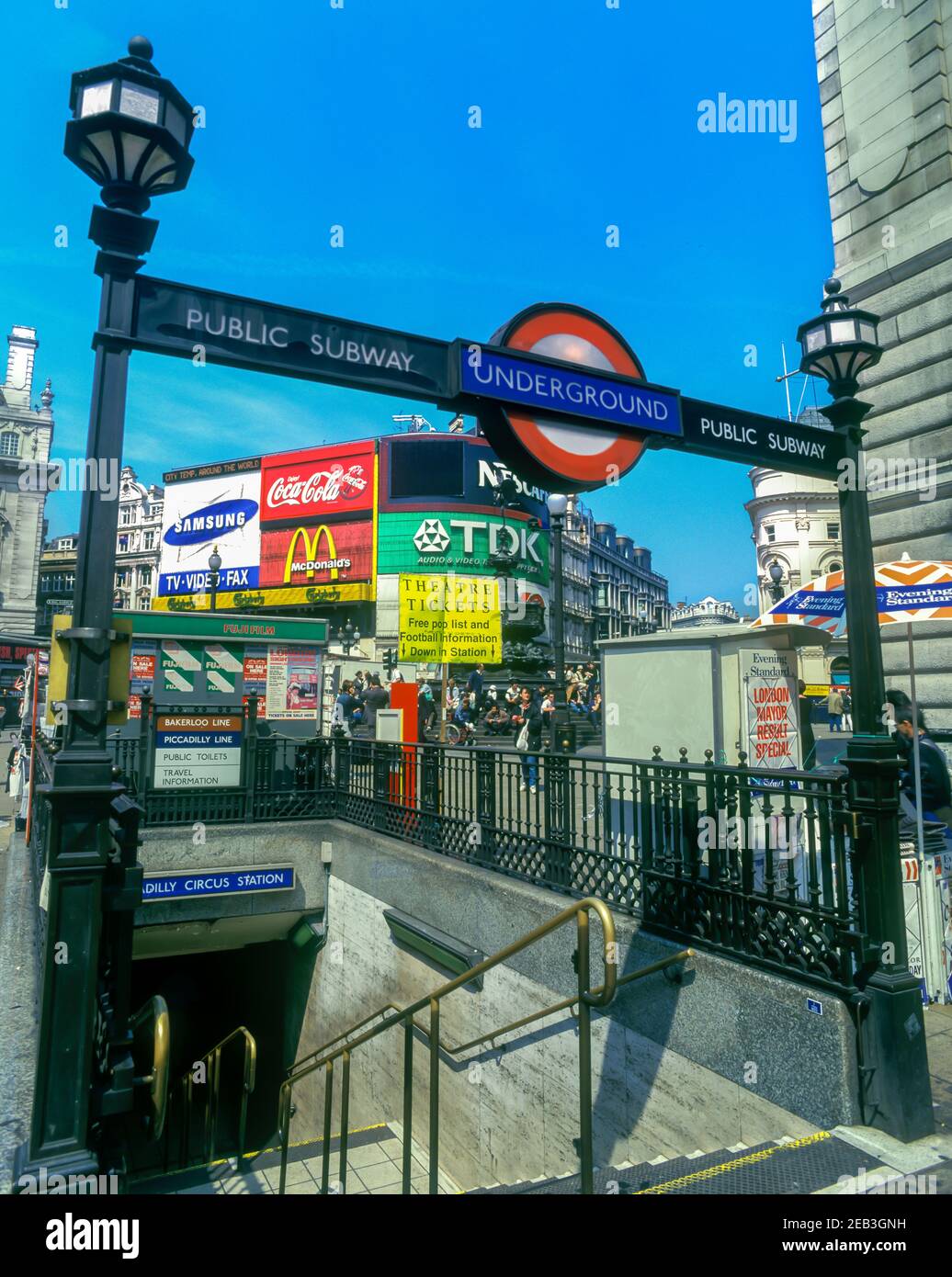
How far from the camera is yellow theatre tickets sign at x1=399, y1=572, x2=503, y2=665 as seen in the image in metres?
12.3

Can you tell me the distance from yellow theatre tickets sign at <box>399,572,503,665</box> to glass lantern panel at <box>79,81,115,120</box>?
28.6 feet

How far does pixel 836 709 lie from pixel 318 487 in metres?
38.3

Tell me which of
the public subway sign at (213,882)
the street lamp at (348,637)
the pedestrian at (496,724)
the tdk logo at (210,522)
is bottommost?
the public subway sign at (213,882)

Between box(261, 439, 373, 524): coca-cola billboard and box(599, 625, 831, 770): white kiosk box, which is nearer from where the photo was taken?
box(599, 625, 831, 770): white kiosk box

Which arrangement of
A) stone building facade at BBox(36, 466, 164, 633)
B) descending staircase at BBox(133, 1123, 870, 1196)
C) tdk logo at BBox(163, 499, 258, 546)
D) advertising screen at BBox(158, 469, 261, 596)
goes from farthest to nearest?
stone building facade at BBox(36, 466, 164, 633) < tdk logo at BBox(163, 499, 258, 546) < advertising screen at BBox(158, 469, 261, 596) < descending staircase at BBox(133, 1123, 870, 1196)

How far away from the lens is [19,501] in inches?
2500

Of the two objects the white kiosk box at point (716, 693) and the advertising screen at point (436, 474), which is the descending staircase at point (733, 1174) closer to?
the white kiosk box at point (716, 693)

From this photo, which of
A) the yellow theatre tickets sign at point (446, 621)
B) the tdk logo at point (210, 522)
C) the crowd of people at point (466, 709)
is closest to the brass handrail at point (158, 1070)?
the yellow theatre tickets sign at point (446, 621)

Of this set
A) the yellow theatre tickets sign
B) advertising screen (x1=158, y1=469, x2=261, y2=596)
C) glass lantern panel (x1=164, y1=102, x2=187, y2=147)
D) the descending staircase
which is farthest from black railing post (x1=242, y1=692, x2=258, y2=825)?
advertising screen (x1=158, y1=469, x2=261, y2=596)

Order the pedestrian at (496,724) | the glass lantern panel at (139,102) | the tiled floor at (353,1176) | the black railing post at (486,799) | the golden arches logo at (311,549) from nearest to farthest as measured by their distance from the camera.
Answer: the glass lantern panel at (139,102) → the tiled floor at (353,1176) → the black railing post at (486,799) → the pedestrian at (496,724) → the golden arches logo at (311,549)

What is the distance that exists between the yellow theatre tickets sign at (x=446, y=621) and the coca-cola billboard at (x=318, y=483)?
38885 millimetres

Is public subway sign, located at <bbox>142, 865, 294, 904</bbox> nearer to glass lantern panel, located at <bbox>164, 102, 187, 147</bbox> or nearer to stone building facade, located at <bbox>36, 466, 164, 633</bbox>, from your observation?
glass lantern panel, located at <bbox>164, 102, 187, 147</bbox>

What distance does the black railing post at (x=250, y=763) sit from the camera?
12492 mm

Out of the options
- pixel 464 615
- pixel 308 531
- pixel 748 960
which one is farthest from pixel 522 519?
pixel 748 960
